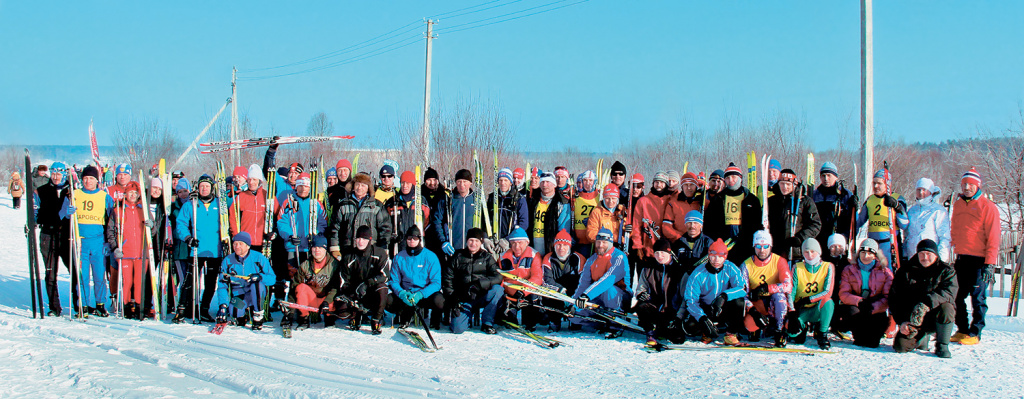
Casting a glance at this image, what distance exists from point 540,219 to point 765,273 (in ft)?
7.12

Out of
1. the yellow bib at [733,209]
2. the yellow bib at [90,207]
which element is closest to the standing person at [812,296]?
the yellow bib at [733,209]

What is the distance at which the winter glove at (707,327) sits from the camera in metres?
5.23

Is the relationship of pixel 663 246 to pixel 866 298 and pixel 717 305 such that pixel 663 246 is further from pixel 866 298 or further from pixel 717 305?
pixel 866 298

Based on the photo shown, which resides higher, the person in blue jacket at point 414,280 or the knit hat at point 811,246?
the knit hat at point 811,246

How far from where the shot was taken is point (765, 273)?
547 centimetres

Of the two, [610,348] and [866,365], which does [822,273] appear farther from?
[610,348]

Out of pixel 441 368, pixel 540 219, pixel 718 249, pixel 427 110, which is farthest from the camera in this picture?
pixel 427 110

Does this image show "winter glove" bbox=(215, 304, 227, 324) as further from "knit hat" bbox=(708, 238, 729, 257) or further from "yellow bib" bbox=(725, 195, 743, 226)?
"yellow bib" bbox=(725, 195, 743, 226)

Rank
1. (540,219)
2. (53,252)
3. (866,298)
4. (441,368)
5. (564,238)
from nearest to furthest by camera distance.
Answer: (441,368)
(866,298)
(564,238)
(53,252)
(540,219)

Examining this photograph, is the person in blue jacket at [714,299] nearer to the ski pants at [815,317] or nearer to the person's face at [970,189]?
the ski pants at [815,317]

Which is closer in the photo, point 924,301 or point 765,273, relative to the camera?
point 924,301

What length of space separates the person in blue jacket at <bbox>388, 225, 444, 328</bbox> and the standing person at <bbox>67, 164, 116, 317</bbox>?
2.84 metres

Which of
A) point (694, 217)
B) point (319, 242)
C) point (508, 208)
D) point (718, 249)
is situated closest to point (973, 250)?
point (718, 249)

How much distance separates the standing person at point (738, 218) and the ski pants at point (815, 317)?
893mm
